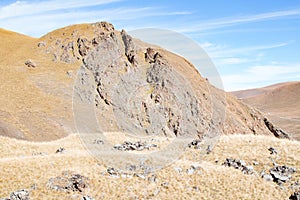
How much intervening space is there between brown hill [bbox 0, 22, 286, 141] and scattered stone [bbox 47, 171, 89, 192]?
31688 mm

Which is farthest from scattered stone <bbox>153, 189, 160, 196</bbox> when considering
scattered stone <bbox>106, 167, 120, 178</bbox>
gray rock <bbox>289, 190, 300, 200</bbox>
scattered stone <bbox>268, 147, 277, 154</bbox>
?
scattered stone <bbox>268, 147, 277, 154</bbox>

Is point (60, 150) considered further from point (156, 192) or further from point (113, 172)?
point (156, 192)

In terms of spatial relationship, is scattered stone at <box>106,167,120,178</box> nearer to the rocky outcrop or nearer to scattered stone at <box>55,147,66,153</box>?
the rocky outcrop

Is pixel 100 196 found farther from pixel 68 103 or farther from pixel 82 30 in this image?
pixel 82 30

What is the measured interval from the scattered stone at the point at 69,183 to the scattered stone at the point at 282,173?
591 inches

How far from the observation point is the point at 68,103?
71000 millimetres

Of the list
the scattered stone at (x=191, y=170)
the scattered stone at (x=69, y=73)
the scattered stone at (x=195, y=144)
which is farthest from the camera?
the scattered stone at (x=69, y=73)

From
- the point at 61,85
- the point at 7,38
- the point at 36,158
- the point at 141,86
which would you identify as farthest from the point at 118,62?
the point at 36,158

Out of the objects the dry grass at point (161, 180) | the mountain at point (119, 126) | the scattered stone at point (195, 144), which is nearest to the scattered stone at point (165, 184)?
the mountain at point (119, 126)

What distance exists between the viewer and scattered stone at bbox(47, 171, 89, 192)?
25109 mm

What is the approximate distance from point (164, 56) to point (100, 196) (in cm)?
6876

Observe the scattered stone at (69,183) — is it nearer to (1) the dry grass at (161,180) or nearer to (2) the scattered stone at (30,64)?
(1) the dry grass at (161,180)

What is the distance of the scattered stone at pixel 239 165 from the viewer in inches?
1197

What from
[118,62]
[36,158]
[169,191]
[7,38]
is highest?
[7,38]
